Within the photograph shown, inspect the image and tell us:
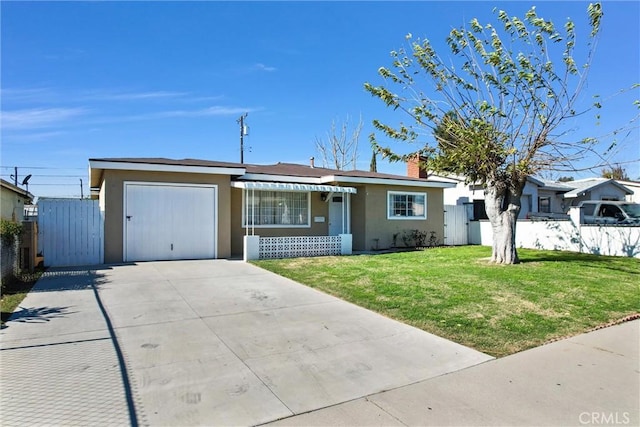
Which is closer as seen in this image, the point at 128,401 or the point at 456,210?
the point at 128,401

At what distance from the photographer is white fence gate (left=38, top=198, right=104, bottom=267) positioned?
11.0 m

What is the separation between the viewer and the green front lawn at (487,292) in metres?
5.65

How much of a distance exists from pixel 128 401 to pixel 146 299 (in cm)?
399

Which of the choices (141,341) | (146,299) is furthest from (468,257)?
(141,341)

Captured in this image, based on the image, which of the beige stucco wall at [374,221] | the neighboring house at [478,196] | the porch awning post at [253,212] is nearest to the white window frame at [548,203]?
the neighboring house at [478,196]

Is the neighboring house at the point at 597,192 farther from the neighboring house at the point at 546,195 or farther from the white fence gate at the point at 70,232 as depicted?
the white fence gate at the point at 70,232

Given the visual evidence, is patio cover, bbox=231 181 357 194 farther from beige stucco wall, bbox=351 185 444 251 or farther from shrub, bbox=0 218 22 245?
shrub, bbox=0 218 22 245

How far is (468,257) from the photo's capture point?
1336 centimetres

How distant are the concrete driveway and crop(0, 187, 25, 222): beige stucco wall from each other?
636 centimetres

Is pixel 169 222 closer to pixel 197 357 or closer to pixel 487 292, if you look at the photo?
pixel 197 357

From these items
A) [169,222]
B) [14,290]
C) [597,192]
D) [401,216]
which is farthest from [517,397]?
[597,192]

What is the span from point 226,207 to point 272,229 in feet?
7.47

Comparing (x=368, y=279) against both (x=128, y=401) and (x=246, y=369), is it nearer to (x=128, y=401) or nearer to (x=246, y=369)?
(x=246, y=369)

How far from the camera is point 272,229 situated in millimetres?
14734
